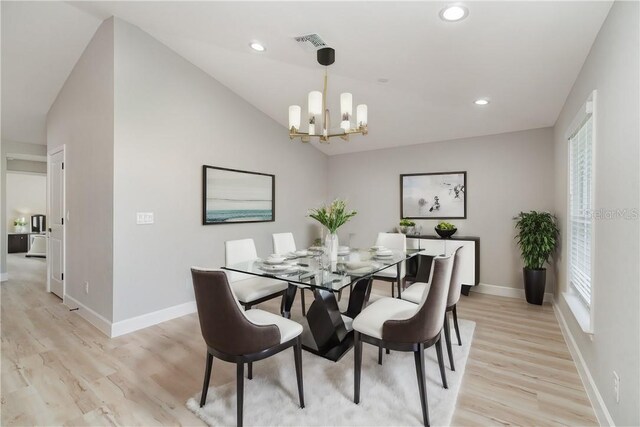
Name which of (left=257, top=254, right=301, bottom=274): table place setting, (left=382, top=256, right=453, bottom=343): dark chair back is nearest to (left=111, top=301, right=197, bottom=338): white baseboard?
(left=257, top=254, right=301, bottom=274): table place setting

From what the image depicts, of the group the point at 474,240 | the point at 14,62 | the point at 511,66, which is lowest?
the point at 474,240

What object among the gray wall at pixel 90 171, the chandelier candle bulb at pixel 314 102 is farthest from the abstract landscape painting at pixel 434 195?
the gray wall at pixel 90 171

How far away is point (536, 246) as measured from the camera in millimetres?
3807

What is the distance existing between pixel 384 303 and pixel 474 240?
2701 mm

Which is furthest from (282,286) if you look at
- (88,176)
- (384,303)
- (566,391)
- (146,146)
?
(88,176)

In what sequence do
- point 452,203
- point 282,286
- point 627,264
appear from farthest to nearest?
1. point 452,203
2. point 282,286
3. point 627,264

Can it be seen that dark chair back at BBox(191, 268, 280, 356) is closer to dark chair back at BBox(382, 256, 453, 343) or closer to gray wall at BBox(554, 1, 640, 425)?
dark chair back at BBox(382, 256, 453, 343)

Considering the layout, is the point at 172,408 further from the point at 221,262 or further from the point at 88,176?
the point at 88,176

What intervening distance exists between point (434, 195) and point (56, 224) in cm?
553

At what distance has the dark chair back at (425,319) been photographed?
1846 millimetres

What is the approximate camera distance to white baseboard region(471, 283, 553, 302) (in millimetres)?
4297

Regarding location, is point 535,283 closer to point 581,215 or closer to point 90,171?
point 581,215

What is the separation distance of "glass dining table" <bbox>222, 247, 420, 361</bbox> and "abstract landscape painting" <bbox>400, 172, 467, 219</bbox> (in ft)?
7.12

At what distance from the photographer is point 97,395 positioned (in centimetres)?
209
